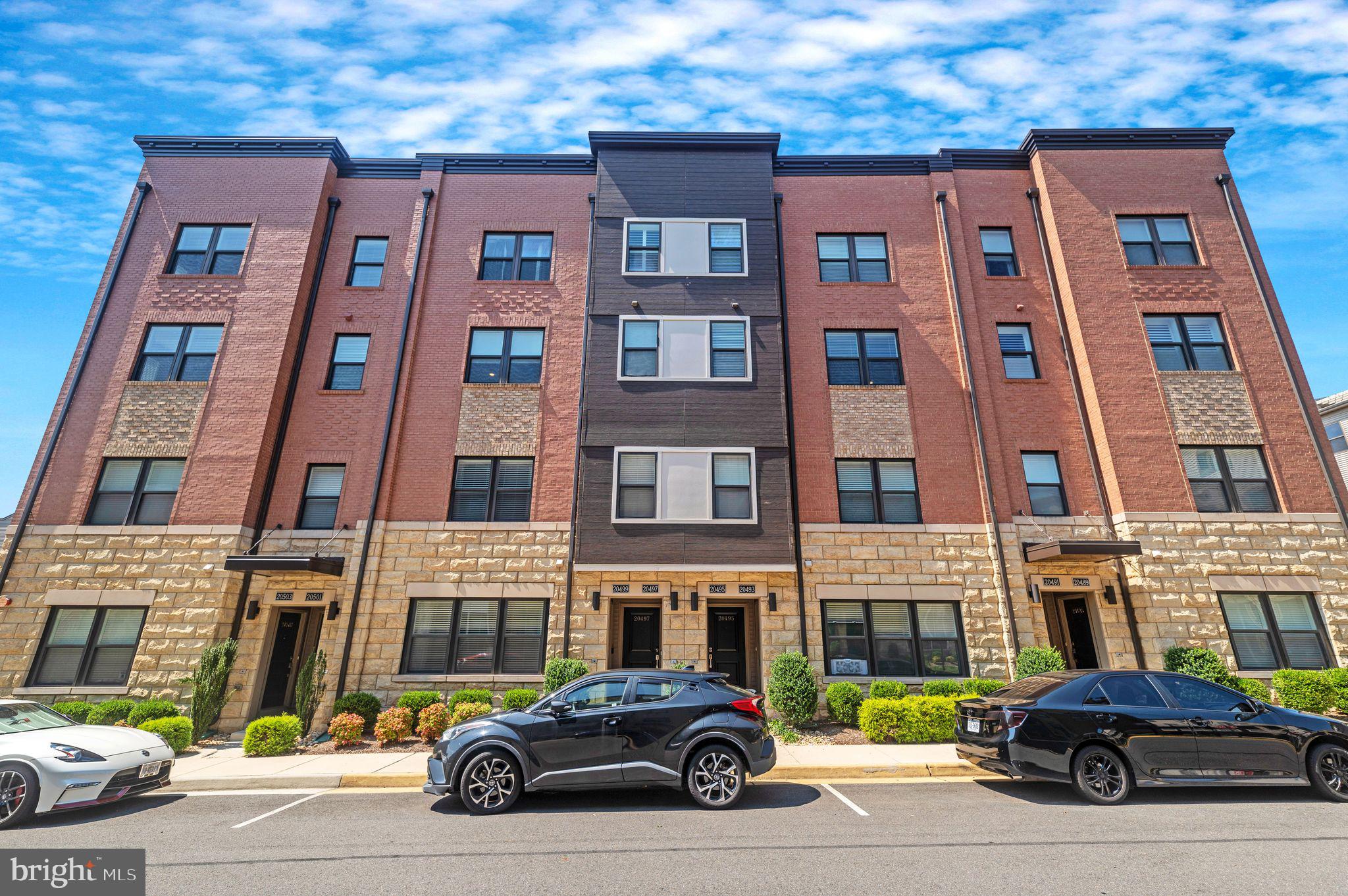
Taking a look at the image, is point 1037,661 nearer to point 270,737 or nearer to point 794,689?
point 794,689

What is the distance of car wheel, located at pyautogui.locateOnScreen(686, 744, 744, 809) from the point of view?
7992mm

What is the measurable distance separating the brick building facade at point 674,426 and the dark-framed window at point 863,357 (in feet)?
0.33

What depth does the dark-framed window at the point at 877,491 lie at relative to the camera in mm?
15664

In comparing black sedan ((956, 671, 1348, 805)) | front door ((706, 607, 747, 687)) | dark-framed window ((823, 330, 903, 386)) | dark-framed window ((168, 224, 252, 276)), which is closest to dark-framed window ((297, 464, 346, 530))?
dark-framed window ((168, 224, 252, 276))

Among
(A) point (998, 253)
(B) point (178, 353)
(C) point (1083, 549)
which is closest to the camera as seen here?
(C) point (1083, 549)

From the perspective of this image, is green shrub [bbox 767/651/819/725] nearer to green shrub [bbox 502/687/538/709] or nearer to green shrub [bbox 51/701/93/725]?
green shrub [bbox 502/687/538/709]

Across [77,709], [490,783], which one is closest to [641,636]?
[490,783]

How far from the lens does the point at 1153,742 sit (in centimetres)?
823

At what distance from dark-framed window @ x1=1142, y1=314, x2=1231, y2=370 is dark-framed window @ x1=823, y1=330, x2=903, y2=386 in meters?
6.67

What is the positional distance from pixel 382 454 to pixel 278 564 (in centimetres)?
345

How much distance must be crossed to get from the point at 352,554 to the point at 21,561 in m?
7.40

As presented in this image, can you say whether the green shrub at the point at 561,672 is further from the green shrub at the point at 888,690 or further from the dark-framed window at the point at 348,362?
the dark-framed window at the point at 348,362

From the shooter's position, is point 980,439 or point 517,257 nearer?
point 980,439

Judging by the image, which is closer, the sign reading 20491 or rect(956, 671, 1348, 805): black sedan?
the sign reading 20491
